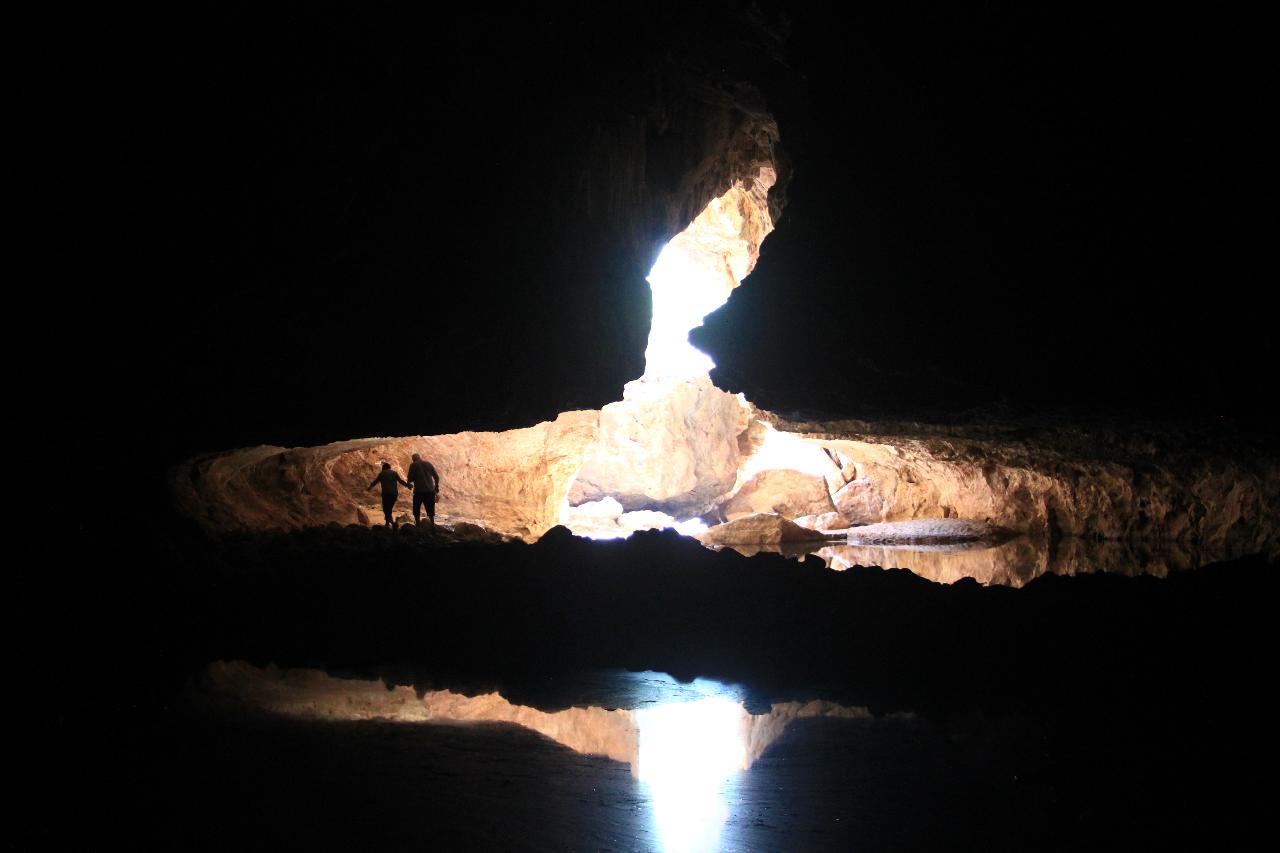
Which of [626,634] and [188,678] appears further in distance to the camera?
[626,634]

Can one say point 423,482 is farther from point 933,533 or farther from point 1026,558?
point 933,533

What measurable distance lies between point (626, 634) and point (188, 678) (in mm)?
2803

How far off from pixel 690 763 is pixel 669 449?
2017 centimetres

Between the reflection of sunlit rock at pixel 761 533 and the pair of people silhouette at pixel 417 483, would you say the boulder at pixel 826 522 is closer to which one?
the reflection of sunlit rock at pixel 761 533

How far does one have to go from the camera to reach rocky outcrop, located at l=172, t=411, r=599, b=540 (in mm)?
10719

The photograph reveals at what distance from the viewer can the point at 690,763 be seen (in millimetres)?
3246

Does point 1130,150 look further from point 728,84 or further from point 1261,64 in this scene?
point 728,84

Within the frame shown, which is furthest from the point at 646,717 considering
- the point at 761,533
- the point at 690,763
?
the point at 761,533

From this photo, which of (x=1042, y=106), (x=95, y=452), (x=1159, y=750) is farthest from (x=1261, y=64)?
(x=95, y=452)

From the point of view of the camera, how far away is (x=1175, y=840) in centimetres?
249

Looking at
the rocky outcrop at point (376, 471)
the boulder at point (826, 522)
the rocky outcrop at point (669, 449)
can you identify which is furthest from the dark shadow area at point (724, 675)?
the rocky outcrop at point (669, 449)

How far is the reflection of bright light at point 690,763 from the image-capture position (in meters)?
2.58

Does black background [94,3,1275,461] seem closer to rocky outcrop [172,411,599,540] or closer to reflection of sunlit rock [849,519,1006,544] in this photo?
rocky outcrop [172,411,599,540]

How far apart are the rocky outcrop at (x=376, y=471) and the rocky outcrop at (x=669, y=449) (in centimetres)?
685
